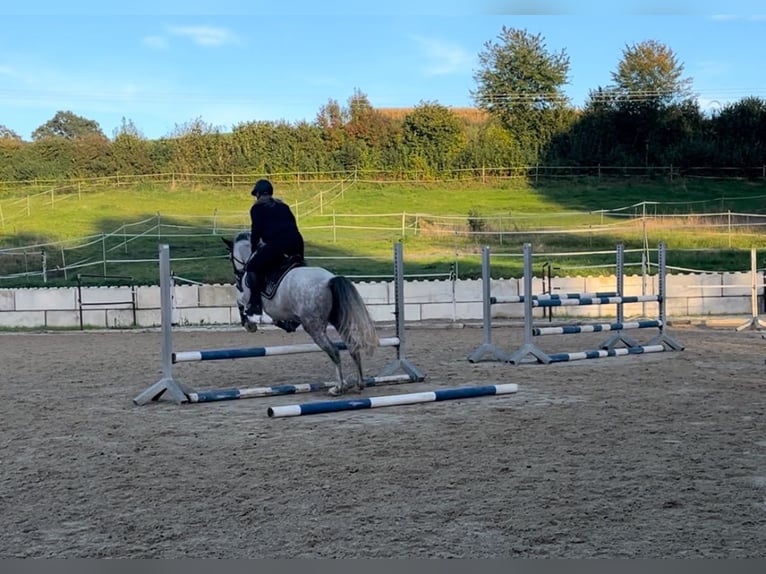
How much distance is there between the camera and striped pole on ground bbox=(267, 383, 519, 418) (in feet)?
20.0

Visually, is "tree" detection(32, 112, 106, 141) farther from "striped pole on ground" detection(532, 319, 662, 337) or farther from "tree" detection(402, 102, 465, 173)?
"striped pole on ground" detection(532, 319, 662, 337)

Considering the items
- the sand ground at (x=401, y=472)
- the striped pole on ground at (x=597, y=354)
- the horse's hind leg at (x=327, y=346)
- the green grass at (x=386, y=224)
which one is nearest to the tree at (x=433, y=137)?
the green grass at (x=386, y=224)

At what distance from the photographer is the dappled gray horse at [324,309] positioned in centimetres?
696

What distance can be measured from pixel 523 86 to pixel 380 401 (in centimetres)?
3492

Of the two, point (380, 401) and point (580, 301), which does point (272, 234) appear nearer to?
point (380, 401)

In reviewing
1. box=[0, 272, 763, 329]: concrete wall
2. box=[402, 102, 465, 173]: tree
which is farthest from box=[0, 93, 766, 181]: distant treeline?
box=[0, 272, 763, 329]: concrete wall

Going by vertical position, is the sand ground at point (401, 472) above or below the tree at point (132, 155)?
below

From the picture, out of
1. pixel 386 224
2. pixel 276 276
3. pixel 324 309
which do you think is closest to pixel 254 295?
pixel 276 276

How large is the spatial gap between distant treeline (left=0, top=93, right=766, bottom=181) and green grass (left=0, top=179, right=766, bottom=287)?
74.1 inches

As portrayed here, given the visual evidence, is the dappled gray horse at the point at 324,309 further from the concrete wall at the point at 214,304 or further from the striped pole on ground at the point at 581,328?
the concrete wall at the point at 214,304

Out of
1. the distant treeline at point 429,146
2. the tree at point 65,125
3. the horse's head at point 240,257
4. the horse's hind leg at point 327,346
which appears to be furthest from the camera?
the tree at point 65,125

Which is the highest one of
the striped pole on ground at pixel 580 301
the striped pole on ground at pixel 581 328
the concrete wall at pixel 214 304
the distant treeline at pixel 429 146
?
the distant treeline at pixel 429 146

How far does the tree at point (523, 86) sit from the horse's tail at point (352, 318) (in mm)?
30715

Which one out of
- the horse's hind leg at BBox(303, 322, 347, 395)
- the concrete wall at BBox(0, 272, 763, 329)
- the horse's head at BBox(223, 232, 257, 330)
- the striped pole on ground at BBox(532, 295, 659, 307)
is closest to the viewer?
the horse's hind leg at BBox(303, 322, 347, 395)
